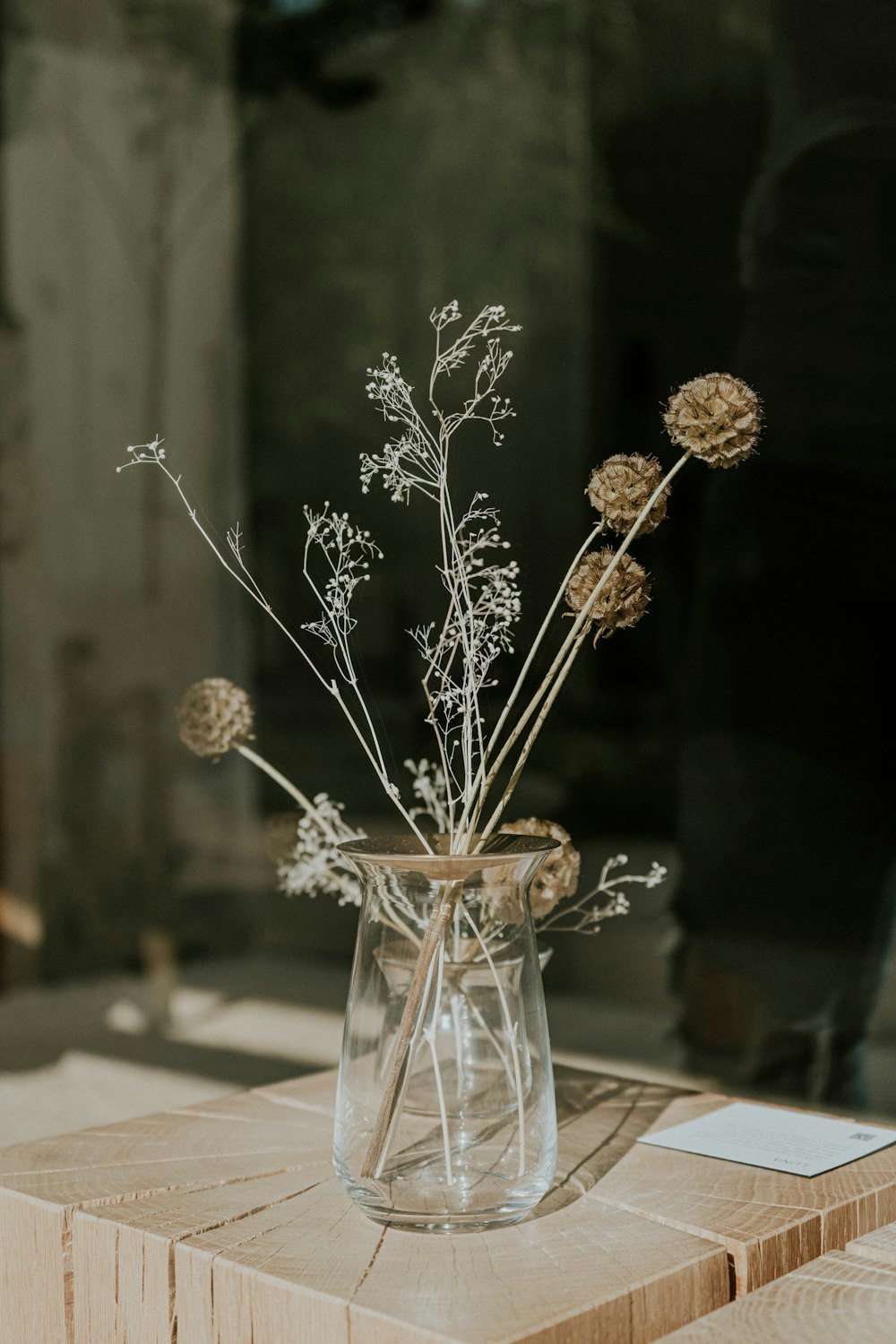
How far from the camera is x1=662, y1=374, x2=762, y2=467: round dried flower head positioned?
114cm

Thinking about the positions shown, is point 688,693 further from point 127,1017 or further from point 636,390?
point 127,1017

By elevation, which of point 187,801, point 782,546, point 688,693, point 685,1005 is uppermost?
point 782,546

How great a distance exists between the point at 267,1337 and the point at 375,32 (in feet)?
8.33

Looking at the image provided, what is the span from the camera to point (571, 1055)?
2402 millimetres

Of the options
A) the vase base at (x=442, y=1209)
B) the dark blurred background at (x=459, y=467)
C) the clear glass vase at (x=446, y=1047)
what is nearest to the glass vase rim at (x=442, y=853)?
the clear glass vase at (x=446, y=1047)

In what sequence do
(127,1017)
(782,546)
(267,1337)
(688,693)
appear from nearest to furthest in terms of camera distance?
(267,1337), (782,546), (688,693), (127,1017)

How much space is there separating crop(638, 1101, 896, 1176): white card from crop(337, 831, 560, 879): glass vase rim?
32 centimetres

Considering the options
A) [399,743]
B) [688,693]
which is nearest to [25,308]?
[399,743]

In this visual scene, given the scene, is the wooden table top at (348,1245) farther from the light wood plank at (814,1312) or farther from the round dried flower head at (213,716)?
the round dried flower head at (213,716)

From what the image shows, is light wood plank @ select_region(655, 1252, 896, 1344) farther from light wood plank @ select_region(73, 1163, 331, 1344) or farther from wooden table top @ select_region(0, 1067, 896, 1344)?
light wood plank @ select_region(73, 1163, 331, 1344)

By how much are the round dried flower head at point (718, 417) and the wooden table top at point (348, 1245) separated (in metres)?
0.59

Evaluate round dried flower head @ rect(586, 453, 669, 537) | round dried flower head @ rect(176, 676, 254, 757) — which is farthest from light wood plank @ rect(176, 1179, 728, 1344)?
round dried flower head @ rect(586, 453, 669, 537)

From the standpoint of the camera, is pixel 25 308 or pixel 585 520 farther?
pixel 25 308

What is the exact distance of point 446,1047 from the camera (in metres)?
1.20
